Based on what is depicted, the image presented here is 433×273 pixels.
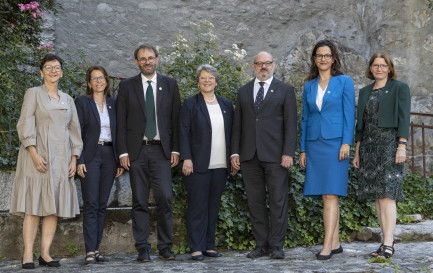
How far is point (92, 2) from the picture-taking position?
30.2 feet

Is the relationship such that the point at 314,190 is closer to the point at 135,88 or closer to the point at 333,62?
the point at 333,62

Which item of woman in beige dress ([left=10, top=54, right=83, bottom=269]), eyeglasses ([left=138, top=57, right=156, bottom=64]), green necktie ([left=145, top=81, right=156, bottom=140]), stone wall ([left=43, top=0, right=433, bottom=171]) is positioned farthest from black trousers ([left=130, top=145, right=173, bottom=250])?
stone wall ([left=43, top=0, right=433, bottom=171])

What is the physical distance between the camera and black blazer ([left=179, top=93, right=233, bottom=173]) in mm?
4426

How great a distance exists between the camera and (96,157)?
14.3 feet

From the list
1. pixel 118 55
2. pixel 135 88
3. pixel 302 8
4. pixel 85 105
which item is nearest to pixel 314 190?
pixel 135 88

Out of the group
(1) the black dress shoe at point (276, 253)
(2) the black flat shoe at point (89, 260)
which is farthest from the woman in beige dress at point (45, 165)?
(1) the black dress shoe at point (276, 253)

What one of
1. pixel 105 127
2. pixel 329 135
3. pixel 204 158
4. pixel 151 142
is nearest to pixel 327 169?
pixel 329 135

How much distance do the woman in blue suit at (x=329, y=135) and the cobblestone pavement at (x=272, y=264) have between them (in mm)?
240

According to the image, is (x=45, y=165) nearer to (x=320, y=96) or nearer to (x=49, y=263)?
(x=49, y=263)

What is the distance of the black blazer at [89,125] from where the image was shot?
4336 millimetres

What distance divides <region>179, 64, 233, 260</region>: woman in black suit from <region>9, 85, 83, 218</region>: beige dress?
0.93m

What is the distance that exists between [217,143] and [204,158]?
0.62 ft

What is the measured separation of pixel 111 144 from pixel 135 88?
20.5 inches

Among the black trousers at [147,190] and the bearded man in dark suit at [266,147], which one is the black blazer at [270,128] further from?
the black trousers at [147,190]
